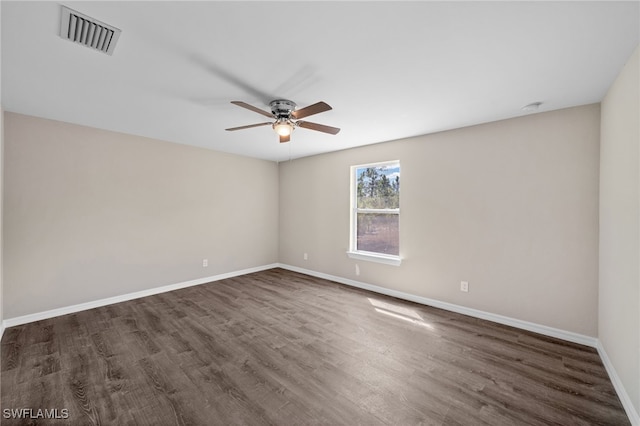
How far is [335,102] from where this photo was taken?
2.57m

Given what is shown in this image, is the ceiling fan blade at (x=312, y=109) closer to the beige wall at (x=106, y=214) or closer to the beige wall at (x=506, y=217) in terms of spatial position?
the beige wall at (x=506, y=217)

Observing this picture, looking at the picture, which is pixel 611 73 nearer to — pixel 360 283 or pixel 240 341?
pixel 360 283

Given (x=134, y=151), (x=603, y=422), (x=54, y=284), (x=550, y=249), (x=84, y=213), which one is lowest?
(x=603, y=422)

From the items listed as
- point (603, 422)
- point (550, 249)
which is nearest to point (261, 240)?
point (550, 249)

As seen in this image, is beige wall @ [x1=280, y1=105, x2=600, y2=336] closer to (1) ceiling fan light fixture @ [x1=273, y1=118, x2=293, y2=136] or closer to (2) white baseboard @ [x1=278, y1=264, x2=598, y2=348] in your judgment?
(2) white baseboard @ [x1=278, y1=264, x2=598, y2=348]

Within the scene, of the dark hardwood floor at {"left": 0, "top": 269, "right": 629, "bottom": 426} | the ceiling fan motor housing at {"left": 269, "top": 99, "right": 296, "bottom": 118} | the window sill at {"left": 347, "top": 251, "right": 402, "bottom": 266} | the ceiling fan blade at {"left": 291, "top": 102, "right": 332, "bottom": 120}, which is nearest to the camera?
the dark hardwood floor at {"left": 0, "top": 269, "right": 629, "bottom": 426}

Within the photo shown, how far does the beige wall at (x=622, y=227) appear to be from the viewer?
5.44 ft

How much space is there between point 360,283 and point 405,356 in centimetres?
203

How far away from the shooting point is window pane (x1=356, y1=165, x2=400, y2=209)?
161 inches

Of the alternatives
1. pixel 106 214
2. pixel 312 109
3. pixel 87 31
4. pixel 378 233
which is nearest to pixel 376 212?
pixel 378 233

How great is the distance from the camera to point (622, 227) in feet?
6.19

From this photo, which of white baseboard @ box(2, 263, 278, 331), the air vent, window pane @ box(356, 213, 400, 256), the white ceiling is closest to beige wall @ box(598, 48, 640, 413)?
the white ceiling

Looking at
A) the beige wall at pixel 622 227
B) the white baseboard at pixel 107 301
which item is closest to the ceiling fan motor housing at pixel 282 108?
the beige wall at pixel 622 227

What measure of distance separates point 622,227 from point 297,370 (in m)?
2.74
